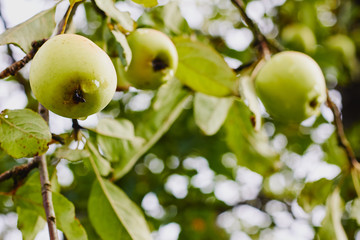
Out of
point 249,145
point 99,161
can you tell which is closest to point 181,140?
point 249,145

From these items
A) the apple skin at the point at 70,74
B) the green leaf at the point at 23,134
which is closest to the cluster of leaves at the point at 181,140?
the green leaf at the point at 23,134

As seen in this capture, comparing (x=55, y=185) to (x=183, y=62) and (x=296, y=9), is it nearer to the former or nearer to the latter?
(x=183, y=62)

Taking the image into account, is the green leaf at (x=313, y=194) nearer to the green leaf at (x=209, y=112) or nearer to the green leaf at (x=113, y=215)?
the green leaf at (x=209, y=112)

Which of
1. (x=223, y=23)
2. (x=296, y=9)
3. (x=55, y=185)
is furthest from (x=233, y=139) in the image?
(x=223, y=23)

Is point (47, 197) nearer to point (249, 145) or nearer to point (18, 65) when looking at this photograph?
point (18, 65)

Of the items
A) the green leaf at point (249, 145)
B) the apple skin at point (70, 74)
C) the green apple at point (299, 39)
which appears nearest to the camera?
the apple skin at point (70, 74)

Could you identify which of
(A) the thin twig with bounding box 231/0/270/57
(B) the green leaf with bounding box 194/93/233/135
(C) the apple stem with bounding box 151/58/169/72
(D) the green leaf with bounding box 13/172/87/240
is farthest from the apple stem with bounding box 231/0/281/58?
(D) the green leaf with bounding box 13/172/87/240
